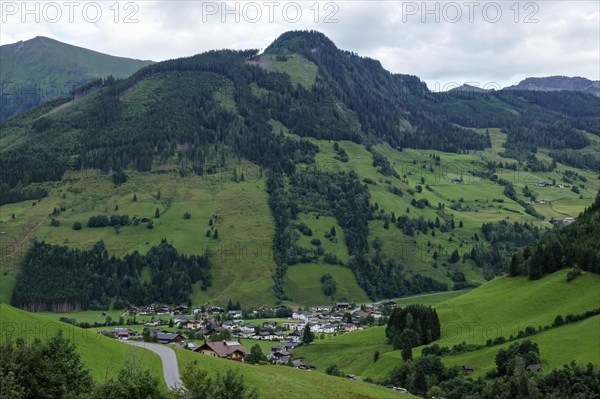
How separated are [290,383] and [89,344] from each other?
2163 centimetres

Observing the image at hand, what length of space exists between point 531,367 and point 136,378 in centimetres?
8168

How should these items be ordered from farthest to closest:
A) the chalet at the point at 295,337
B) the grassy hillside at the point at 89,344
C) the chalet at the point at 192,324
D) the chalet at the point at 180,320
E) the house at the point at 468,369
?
the chalet at the point at 180,320 < the chalet at the point at 192,324 < the chalet at the point at 295,337 < the house at the point at 468,369 < the grassy hillside at the point at 89,344

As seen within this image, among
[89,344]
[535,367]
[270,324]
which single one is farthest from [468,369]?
[270,324]

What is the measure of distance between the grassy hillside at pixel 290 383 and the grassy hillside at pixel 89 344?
15.6 ft

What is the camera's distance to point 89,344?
66.8 m

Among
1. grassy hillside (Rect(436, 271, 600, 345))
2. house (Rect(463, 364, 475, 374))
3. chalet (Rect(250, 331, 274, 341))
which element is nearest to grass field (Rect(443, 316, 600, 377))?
house (Rect(463, 364, 475, 374))

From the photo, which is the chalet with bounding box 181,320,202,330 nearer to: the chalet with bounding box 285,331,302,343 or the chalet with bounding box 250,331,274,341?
the chalet with bounding box 250,331,274,341

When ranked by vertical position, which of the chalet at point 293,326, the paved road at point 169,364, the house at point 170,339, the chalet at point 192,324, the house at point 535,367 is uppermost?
the paved road at point 169,364

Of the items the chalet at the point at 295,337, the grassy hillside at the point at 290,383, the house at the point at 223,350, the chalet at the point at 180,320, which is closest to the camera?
the grassy hillside at the point at 290,383

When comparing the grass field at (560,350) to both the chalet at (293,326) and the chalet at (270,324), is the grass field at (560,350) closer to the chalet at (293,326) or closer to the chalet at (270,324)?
the chalet at (293,326)

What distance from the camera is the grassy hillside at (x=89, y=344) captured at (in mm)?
60594

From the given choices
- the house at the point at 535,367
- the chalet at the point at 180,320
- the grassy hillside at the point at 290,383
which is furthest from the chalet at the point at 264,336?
the grassy hillside at the point at 290,383

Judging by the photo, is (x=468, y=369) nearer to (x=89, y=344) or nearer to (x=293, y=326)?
(x=89, y=344)

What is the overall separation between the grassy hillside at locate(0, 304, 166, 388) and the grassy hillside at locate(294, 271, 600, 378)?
6625 centimetres
